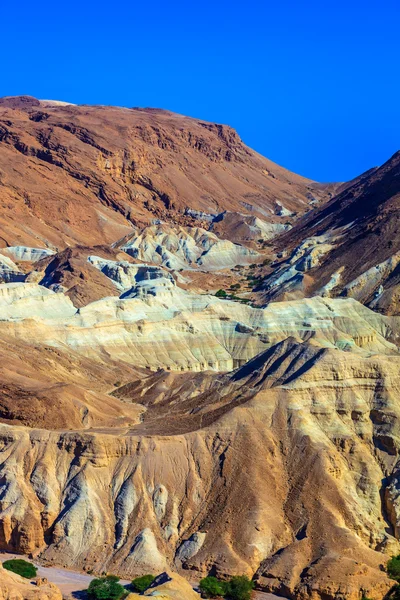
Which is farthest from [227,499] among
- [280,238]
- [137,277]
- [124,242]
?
[280,238]

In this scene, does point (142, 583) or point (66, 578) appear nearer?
point (142, 583)

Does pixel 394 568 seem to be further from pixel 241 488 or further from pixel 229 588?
pixel 241 488

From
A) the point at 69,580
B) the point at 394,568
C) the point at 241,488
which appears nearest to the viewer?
the point at 394,568

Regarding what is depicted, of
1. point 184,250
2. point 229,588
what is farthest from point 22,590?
point 184,250

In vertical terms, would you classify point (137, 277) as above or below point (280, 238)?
below

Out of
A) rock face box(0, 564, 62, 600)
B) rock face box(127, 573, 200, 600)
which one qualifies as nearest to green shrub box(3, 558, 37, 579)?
rock face box(0, 564, 62, 600)

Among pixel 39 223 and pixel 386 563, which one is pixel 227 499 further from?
pixel 39 223

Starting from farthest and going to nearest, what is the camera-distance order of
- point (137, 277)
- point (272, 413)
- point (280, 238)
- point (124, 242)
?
point (280, 238) < point (124, 242) < point (137, 277) < point (272, 413)
